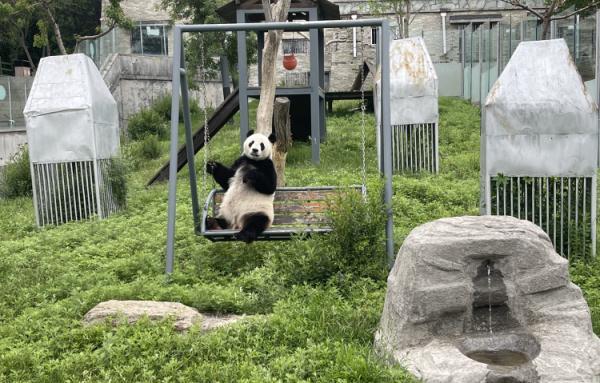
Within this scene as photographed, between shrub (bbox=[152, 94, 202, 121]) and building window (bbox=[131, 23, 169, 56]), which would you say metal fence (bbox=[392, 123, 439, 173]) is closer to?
shrub (bbox=[152, 94, 202, 121])

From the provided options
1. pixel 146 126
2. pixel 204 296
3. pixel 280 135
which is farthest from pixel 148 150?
pixel 204 296

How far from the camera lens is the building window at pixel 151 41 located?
88.3ft

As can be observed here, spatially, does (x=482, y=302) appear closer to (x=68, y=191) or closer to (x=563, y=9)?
(x=68, y=191)

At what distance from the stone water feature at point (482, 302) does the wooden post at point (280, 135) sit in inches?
193

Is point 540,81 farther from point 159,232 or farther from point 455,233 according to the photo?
point 159,232

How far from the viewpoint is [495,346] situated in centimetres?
374

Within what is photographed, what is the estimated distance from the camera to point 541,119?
5.77 m

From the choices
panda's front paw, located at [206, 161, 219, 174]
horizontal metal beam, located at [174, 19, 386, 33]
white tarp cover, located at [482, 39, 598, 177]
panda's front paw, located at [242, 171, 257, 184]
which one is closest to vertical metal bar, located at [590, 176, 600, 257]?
white tarp cover, located at [482, 39, 598, 177]

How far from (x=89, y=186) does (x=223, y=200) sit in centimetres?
324

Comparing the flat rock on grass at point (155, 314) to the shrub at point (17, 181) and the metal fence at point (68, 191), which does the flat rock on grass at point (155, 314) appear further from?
the shrub at point (17, 181)

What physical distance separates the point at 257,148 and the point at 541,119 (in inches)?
99.5

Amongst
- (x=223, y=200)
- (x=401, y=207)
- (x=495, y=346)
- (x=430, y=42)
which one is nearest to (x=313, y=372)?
(x=495, y=346)

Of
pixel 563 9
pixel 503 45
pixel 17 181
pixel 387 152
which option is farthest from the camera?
pixel 503 45

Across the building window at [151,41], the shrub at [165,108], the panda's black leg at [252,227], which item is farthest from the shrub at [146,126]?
the panda's black leg at [252,227]
